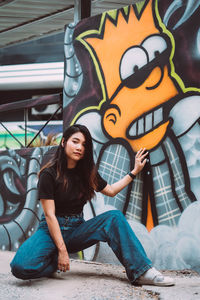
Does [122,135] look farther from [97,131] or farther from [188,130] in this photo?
[188,130]

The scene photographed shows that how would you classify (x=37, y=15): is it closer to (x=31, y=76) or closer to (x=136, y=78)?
(x=136, y=78)

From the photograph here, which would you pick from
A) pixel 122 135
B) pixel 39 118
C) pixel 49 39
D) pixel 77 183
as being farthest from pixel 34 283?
pixel 49 39

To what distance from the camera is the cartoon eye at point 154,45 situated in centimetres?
441

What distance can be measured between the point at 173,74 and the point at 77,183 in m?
1.50

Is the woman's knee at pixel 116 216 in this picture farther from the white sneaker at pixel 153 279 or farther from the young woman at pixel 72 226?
the white sneaker at pixel 153 279

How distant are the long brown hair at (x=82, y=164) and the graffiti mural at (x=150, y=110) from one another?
90cm

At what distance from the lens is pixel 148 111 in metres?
4.44

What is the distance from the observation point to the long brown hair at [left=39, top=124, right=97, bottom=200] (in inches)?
142

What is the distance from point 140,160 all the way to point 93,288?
1.29 metres

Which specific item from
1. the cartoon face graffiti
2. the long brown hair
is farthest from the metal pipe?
the long brown hair

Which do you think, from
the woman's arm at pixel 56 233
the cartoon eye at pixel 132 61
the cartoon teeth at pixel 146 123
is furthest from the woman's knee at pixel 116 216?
the cartoon eye at pixel 132 61

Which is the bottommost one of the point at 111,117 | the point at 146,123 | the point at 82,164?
the point at 82,164

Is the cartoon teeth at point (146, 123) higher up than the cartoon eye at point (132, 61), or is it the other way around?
the cartoon eye at point (132, 61)

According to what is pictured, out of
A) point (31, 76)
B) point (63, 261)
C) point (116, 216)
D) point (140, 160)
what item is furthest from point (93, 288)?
point (31, 76)
